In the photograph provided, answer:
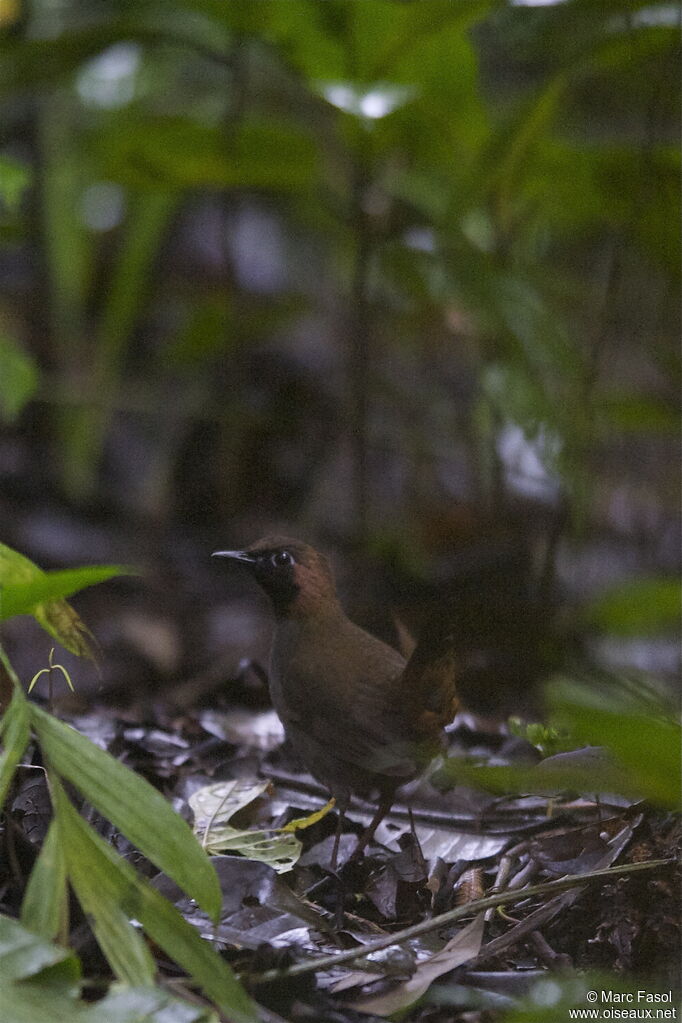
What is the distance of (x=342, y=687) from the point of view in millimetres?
783

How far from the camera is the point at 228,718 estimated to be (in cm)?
109

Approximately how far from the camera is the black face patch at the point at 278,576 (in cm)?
81

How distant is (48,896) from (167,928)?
7 centimetres

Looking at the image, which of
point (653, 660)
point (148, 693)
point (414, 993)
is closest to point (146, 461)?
point (148, 693)

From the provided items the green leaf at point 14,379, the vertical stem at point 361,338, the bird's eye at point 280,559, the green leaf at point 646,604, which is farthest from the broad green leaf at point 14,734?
the vertical stem at point 361,338

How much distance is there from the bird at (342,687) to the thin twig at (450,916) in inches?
3.5

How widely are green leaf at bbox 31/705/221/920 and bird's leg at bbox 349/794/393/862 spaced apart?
19 cm

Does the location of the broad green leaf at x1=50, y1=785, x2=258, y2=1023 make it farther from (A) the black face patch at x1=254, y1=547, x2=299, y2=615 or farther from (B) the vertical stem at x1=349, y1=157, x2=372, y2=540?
(B) the vertical stem at x1=349, y1=157, x2=372, y2=540

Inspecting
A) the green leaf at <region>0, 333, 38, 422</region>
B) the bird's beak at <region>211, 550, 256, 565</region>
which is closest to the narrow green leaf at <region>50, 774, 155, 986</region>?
the bird's beak at <region>211, 550, 256, 565</region>

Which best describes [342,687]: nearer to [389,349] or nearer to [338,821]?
[338,821]

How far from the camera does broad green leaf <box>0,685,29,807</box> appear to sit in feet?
2.03

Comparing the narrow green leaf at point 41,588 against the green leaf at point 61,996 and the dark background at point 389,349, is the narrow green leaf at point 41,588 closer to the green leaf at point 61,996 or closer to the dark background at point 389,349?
the green leaf at point 61,996

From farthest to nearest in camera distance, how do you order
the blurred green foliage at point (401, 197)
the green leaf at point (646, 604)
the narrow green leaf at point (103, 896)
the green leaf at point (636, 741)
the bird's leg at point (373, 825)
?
the blurred green foliage at point (401, 197)
the bird's leg at point (373, 825)
the green leaf at point (646, 604)
the narrow green leaf at point (103, 896)
the green leaf at point (636, 741)

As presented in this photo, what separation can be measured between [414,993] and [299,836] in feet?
0.62
